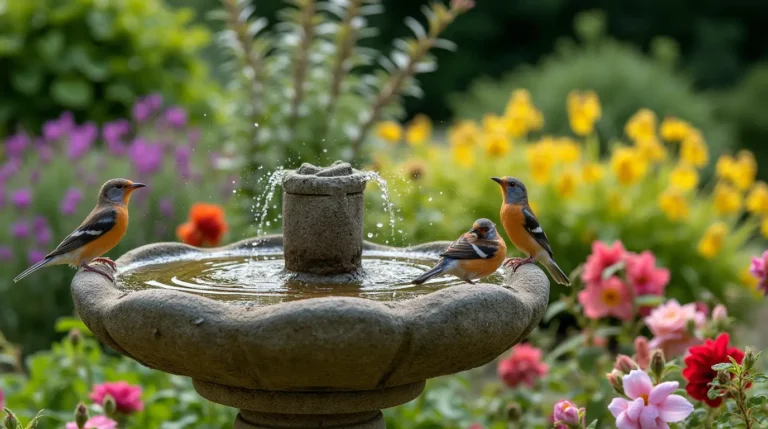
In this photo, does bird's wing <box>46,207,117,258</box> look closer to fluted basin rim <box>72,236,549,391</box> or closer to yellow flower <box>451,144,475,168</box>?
fluted basin rim <box>72,236,549,391</box>

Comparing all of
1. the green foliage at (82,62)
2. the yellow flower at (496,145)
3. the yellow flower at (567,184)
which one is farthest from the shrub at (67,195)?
the yellow flower at (567,184)

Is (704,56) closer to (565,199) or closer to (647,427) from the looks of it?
(565,199)

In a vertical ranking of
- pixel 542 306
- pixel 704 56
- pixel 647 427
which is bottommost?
pixel 704 56

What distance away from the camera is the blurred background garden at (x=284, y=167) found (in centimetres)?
437

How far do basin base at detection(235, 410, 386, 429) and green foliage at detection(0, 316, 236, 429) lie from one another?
109cm

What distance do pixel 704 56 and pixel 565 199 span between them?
13.2 metres

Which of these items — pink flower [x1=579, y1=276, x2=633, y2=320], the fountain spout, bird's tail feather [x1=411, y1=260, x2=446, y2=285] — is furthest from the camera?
pink flower [x1=579, y1=276, x2=633, y2=320]

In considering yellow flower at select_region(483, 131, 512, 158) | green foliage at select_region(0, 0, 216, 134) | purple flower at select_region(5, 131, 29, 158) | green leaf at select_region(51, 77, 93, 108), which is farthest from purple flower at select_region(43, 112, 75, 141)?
yellow flower at select_region(483, 131, 512, 158)

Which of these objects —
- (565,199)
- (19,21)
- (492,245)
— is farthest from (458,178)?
(492,245)

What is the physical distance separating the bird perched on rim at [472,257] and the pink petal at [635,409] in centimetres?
60

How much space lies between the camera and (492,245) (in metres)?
2.95

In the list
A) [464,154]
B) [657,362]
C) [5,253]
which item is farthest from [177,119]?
[657,362]

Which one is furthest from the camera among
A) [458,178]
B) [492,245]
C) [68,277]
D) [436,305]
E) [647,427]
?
[458,178]

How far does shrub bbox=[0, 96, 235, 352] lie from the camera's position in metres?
6.20
